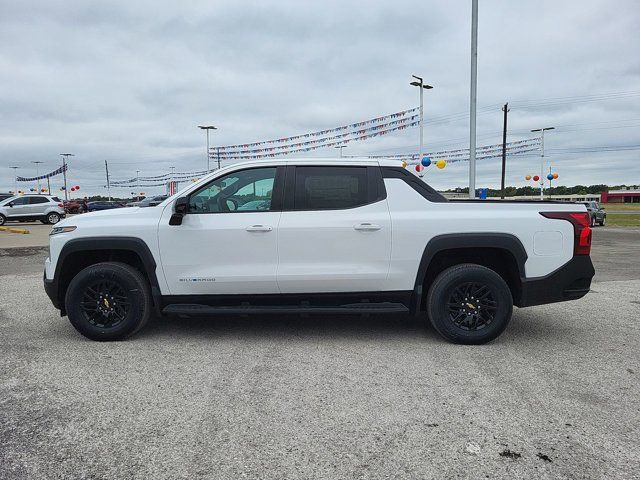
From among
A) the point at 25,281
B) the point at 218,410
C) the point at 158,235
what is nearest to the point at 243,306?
the point at 158,235

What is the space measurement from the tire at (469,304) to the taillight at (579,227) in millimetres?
780

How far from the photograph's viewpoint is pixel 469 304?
4648 millimetres

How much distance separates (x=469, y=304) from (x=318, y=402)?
1.98 meters

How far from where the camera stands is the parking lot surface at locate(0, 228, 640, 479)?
2.64 metres

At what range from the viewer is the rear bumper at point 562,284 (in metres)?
4.64

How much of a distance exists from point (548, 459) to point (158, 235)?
12.1 ft

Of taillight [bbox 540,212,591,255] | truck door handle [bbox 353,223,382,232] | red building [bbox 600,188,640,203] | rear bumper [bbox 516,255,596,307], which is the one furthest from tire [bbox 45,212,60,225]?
red building [bbox 600,188,640,203]

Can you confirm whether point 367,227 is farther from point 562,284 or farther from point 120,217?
point 120,217

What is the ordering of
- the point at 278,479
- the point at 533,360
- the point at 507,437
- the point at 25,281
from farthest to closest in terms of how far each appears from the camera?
1. the point at 25,281
2. the point at 533,360
3. the point at 507,437
4. the point at 278,479

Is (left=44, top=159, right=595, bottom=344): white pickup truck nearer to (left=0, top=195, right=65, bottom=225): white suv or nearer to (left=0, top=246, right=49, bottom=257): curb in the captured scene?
(left=0, top=246, right=49, bottom=257): curb

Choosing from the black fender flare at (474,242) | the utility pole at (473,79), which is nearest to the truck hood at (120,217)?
the black fender flare at (474,242)

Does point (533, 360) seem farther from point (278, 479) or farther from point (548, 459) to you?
point (278, 479)

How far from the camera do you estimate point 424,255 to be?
4.62 metres

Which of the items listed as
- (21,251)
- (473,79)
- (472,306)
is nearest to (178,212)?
(472,306)
